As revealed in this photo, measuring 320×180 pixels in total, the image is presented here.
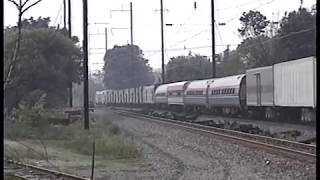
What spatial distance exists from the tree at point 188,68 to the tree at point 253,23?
31.6 ft

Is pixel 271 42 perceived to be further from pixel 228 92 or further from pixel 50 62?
pixel 50 62

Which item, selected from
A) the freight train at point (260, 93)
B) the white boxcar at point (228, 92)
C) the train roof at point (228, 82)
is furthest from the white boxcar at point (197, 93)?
the train roof at point (228, 82)

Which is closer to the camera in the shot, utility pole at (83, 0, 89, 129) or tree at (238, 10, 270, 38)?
utility pole at (83, 0, 89, 129)

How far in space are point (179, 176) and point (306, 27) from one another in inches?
1823

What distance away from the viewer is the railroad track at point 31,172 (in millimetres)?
16750

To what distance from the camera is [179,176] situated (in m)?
16.7

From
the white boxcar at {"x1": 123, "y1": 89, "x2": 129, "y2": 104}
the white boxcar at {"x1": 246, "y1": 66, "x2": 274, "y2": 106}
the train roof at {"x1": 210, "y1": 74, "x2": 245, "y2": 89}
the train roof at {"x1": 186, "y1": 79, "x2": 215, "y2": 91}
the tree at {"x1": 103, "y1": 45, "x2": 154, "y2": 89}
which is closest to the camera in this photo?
the white boxcar at {"x1": 246, "y1": 66, "x2": 274, "y2": 106}

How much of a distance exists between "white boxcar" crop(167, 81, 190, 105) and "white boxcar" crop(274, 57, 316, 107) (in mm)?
22437

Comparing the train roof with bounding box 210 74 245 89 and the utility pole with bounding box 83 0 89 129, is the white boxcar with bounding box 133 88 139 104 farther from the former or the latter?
the utility pole with bounding box 83 0 89 129

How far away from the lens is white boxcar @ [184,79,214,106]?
51.6 m

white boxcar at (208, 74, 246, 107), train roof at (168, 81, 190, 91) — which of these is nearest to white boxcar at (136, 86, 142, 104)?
train roof at (168, 81, 190, 91)

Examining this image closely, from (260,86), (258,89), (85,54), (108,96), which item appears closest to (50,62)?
(85,54)

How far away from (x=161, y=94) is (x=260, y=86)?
96.9 ft

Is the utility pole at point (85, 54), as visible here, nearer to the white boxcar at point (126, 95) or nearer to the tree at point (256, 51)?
the tree at point (256, 51)
